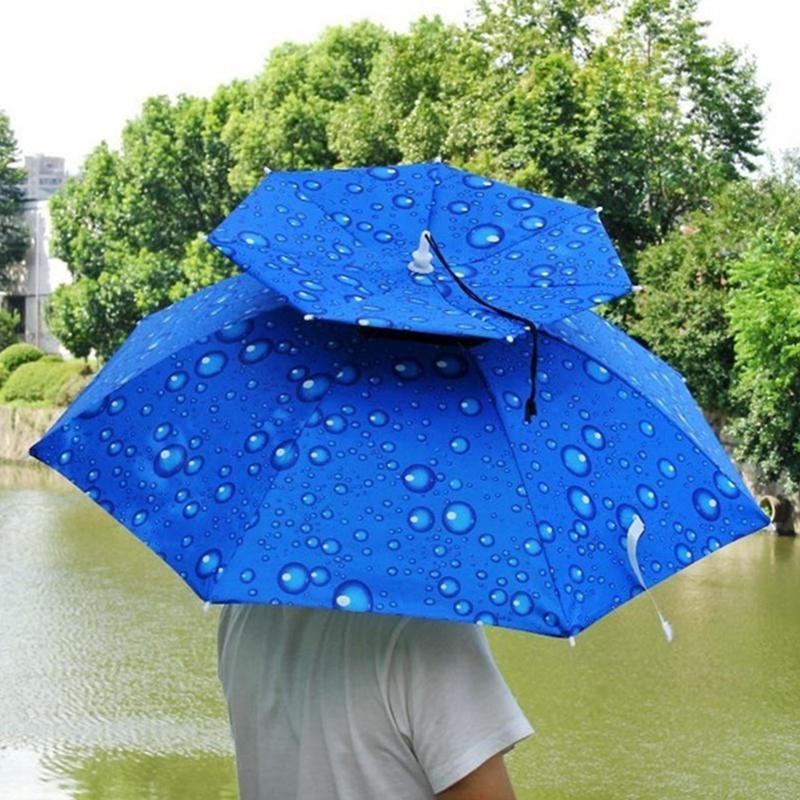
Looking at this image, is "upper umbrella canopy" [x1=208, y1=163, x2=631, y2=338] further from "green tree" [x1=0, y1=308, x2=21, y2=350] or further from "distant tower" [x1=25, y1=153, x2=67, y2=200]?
"distant tower" [x1=25, y1=153, x2=67, y2=200]

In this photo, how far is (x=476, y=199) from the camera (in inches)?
81.5

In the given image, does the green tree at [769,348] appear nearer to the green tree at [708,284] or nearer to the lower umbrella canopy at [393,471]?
the green tree at [708,284]

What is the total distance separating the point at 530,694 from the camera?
761cm

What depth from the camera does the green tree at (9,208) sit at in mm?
46562

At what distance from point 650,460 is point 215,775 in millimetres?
4483

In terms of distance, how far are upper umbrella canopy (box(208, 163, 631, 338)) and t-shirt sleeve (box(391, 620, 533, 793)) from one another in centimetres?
34

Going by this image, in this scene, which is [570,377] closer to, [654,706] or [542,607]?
[542,607]

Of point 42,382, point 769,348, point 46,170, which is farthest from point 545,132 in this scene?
point 46,170

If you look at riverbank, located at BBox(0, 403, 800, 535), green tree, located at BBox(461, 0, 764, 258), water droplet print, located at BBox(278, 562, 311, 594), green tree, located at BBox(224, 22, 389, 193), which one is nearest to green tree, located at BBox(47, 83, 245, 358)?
green tree, located at BBox(224, 22, 389, 193)

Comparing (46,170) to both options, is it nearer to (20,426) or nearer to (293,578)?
(20,426)

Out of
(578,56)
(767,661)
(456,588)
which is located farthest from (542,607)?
(578,56)

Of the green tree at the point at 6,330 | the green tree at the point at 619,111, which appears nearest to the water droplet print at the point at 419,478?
the green tree at the point at 619,111

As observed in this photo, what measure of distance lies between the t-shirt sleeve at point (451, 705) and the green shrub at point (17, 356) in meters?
30.1

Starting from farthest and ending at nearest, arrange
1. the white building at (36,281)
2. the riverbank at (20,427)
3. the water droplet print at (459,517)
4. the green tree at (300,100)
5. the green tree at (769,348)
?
the white building at (36,281), the green tree at (300,100), the riverbank at (20,427), the green tree at (769,348), the water droplet print at (459,517)
